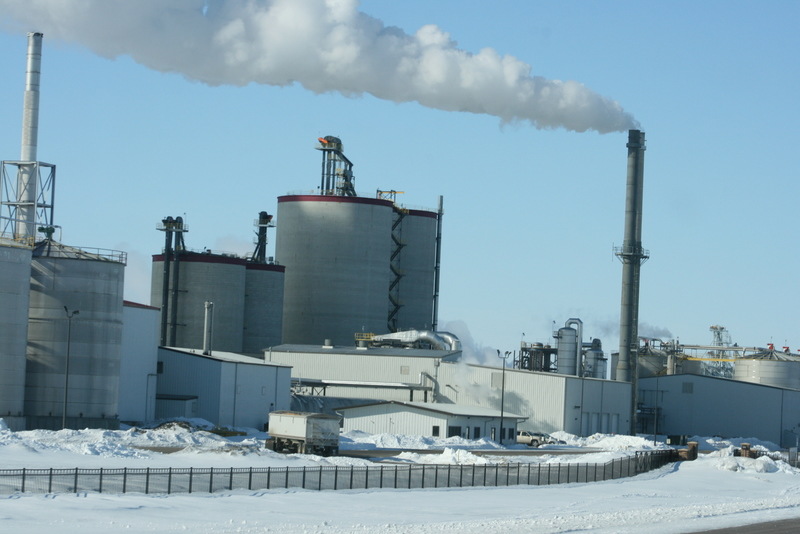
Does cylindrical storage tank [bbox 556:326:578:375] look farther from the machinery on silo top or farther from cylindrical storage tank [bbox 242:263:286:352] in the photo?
the machinery on silo top

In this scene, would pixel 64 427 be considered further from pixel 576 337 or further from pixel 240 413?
pixel 576 337

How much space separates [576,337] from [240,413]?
39.5m

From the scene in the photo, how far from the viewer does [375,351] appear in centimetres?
10544

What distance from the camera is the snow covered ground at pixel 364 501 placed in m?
36.2

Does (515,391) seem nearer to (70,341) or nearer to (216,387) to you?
(216,387)

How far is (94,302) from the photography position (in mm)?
72250

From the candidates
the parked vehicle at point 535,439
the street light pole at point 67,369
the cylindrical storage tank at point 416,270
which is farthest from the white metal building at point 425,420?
the cylindrical storage tank at point 416,270

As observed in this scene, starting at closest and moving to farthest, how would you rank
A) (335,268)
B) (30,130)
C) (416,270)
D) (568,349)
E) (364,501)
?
(364,501)
(30,130)
(568,349)
(335,268)
(416,270)

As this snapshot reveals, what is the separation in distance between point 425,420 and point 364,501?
43010 mm

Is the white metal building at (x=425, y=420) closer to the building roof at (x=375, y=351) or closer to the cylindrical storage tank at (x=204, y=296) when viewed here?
the building roof at (x=375, y=351)

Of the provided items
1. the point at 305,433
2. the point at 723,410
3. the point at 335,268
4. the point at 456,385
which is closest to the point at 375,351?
the point at 456,385

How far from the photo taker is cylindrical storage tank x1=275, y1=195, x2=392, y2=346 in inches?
4584

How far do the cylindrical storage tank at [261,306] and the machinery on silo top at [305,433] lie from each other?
1817 inches

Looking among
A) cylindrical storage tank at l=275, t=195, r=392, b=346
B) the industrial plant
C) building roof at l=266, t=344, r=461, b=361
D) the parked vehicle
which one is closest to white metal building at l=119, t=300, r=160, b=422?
the industrial plant
